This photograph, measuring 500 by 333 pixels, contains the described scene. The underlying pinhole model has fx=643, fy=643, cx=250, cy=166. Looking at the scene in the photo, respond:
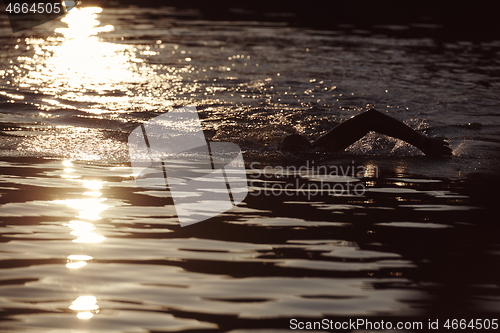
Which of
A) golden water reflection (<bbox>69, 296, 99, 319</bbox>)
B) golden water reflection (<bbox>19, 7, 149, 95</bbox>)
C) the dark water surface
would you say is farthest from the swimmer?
golden water reflection (<bbox>19, 7, 149, 95</bbox>)

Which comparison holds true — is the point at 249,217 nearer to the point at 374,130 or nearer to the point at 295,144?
the point at 295,144

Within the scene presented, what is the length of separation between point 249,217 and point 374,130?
130 inches

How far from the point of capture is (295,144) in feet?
29.4

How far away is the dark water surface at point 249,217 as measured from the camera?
14.0 feet

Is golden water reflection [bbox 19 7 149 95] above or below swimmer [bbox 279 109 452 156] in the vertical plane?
above

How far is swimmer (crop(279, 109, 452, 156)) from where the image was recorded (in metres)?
8.69

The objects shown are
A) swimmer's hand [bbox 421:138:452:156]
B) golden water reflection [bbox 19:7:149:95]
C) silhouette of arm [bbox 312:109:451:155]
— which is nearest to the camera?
silhouette of arm [bbox 312:109:451:155]

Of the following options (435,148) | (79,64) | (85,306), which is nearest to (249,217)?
(85,306)

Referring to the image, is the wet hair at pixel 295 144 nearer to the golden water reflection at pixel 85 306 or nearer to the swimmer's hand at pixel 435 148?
the swimmer's hand at pixel 435 148

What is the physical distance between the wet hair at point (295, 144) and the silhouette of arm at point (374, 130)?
0.12 metres

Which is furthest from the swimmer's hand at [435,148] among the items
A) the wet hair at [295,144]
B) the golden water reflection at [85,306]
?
the golden water reflection at [85,306]

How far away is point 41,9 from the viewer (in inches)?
1393

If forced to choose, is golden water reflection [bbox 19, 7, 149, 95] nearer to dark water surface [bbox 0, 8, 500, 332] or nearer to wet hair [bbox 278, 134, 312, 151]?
dark water surface [bbox 0, 8, 500, 332]

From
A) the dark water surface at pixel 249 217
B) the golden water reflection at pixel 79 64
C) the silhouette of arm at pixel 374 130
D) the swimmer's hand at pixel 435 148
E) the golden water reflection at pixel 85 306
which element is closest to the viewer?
the golden water reflection at pixel 85 306
